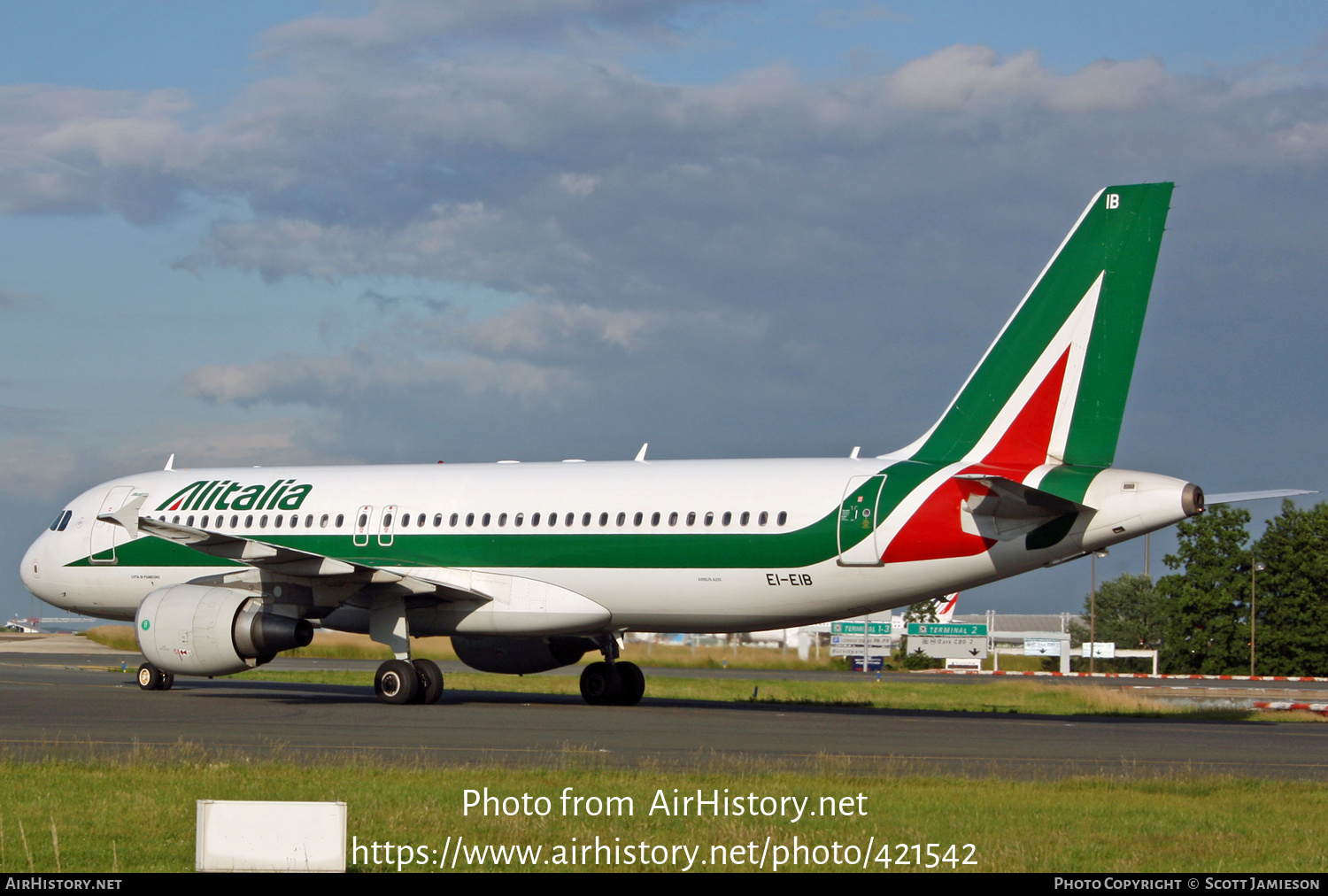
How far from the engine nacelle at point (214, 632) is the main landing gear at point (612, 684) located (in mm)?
5400

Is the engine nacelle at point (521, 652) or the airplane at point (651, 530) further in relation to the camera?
the engine nacelle at point (521, 652)

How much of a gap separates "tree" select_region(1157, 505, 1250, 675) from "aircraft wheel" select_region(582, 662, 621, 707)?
177 feet

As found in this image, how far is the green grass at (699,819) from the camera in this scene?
8.97 meters

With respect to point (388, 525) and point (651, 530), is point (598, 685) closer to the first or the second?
point (651, 530)

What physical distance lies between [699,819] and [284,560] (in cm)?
1531

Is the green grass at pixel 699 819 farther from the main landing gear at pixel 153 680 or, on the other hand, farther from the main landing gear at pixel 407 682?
the main landing gear at pixel 153 680

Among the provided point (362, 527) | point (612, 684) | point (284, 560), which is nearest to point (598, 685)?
point (612, 684)

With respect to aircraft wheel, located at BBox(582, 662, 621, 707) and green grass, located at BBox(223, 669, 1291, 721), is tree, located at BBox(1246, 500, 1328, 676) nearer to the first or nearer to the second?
green grass, located at BBox(223, 669, 1291, 721)

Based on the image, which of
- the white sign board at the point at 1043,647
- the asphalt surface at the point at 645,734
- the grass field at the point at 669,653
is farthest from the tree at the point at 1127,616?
the asphalt surface at the point at 645,734

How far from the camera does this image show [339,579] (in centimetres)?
2467

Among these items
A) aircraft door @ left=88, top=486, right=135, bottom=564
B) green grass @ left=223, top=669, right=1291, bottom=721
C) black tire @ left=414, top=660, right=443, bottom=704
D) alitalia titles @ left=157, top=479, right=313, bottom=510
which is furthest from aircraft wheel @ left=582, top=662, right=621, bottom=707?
aircraft door @ left=88, top=486, right=135, bottom=564

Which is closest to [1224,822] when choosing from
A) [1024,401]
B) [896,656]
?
[1024,401]

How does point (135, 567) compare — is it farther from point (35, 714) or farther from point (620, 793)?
point (620, 793)

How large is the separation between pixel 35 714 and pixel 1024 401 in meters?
16.0
